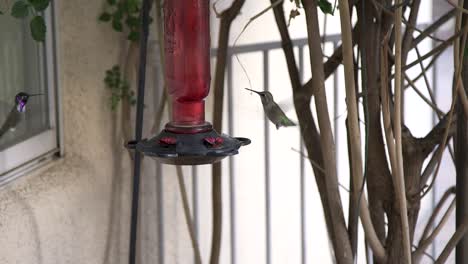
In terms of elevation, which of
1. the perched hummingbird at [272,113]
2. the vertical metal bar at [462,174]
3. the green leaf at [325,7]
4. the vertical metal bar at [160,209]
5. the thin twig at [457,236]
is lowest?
the vertical metal bar at [160,209]

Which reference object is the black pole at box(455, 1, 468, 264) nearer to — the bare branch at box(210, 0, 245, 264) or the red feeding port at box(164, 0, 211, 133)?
the red feeding port at box(164, 0, 211, 133)

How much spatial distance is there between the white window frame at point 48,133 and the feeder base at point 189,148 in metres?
0.64

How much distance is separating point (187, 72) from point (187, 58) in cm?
2

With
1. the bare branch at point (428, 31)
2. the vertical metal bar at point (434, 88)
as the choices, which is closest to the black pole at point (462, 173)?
the bare branch at point (428, 31)

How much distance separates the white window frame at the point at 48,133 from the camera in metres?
1.76

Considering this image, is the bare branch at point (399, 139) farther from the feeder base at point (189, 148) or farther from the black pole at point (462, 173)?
the feeder base at point (189, 148)

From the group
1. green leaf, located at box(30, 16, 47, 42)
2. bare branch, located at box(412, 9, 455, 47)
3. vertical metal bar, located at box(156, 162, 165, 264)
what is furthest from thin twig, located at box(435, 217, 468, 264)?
vertical metal bar, located at box(156, 162, 165, 264)

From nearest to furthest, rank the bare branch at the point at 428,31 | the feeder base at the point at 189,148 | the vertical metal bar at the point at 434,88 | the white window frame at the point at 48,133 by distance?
the feeder base at the point at 189,148
the bare branch at the point at 428,31
the white window frame at the point at 48,133
the vertical metal bar at the point at 434,88

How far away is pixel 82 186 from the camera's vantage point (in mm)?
1978

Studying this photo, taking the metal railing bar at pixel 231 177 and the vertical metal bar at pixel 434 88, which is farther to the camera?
the vertical metal bar at pixel 434 88

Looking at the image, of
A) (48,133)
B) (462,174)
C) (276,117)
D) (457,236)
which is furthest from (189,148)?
(48,133)

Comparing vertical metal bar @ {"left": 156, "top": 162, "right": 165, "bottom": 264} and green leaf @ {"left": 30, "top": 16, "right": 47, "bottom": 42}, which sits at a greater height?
green leaf @ {"left": 30, "top": 16, "right": 47, "bottom": 42}

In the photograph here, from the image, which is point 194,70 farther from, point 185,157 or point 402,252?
point 402,252

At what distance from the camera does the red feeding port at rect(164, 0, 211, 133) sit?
120 cm
